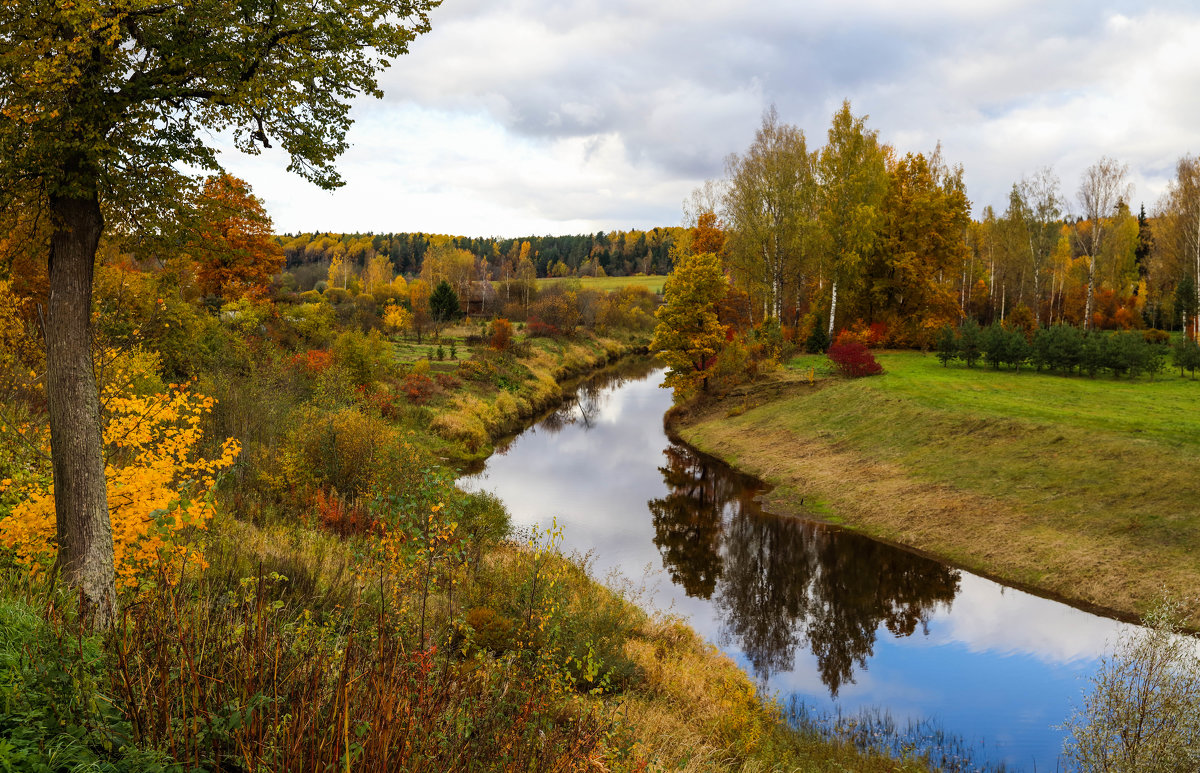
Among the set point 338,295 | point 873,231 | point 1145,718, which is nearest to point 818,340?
point 873,231

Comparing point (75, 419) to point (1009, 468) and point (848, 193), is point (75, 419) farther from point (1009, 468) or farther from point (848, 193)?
point (848, 193)

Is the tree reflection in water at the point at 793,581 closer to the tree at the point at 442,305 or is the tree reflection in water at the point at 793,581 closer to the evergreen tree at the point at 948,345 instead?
the evergreen tree at the point at 948,345

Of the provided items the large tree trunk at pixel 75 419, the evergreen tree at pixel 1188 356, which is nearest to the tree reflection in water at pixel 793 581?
the large tree trunk at pixel 75 419

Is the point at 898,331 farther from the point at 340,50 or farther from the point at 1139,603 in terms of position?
the point at 340,50

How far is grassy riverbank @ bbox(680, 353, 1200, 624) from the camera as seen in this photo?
14680mm

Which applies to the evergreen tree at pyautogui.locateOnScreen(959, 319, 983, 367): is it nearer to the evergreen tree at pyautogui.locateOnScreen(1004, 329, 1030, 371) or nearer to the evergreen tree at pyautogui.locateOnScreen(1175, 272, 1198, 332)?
the evergreen tree at pyautogui.locateOnScreen(1004, 329, 1030, 371)

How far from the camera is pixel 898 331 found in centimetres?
3909

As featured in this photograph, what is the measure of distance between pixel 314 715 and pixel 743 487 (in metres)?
22.0

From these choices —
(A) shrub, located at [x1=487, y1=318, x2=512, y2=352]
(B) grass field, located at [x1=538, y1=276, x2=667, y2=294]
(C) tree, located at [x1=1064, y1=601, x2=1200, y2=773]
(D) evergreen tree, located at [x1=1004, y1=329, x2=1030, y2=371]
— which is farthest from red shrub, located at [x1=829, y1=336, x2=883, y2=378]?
(B) grass field, located at [x1=538, y1=276, x2=667, y2=294]

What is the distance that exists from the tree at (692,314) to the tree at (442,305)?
28.5m

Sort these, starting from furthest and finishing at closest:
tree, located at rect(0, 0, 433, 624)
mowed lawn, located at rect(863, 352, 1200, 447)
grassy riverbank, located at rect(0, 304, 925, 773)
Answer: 1. mowed lawn, located at rect(863, 352, 1200, 447)
2. tree, located at rect(0, 0, 433, 624)
3. grassy riverbank, located at rect(0, 304, 925, 773)

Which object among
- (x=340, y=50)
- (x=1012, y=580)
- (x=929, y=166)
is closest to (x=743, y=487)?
(x=1012, y=580)

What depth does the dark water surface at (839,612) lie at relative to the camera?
11.4m

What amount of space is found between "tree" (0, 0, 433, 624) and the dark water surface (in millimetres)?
4311
